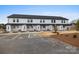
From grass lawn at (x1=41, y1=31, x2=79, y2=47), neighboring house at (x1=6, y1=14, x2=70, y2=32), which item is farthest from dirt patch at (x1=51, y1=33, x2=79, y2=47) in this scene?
neighboring house at (x1=6, y1=14, x2=70, y2=32)

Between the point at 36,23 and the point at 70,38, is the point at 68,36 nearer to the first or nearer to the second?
the point at 70,38

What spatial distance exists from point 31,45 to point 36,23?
45cm

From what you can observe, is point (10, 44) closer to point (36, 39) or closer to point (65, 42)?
point (36, 39)

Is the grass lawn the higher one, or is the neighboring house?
the neighboring house

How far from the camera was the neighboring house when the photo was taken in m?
5.80

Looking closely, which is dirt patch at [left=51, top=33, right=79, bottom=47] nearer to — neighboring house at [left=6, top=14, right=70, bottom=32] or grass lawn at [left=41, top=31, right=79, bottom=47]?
grass lawn at [left=41, top=31, right=79, bottom=47]

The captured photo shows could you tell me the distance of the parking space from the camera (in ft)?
18.5

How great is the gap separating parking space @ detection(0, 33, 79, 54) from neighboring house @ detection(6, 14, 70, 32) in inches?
6.1

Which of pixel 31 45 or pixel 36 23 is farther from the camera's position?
pixel 36 23

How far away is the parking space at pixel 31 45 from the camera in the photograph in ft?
18.5

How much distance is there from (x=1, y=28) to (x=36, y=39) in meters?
0.71

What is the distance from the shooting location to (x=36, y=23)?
5.85 m

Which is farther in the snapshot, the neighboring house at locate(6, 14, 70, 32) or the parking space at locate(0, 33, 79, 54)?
the neighboring house at locate(6, 14, 70, 32)

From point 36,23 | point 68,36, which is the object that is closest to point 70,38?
point 68,36
